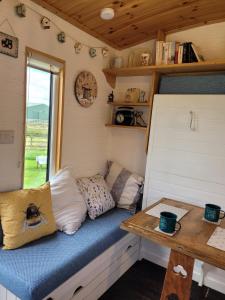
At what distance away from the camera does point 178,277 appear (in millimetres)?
1498

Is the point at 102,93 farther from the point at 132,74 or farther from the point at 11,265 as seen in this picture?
the point at 11,265

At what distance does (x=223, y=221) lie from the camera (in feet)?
5.74

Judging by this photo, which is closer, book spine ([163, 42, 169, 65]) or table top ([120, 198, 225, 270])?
table top ([120, 198, 225, 270])

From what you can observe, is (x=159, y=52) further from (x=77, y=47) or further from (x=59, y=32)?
(x=59, y=32)

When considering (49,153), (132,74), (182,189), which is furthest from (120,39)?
(182,189)

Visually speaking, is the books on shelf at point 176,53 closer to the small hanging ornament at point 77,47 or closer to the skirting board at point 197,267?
the small hanging ornament at point 77,47

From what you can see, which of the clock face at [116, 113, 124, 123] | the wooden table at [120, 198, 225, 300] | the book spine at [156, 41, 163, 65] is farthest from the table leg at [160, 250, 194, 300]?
the book spine at [156, 41, 163, 65]

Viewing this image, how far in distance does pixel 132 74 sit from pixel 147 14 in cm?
69

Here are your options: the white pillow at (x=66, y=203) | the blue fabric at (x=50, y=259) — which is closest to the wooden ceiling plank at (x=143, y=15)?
the white pillow at (x=66, y=203)

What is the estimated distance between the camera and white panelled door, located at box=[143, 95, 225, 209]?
2.10 m

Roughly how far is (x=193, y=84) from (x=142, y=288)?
1.88 metres

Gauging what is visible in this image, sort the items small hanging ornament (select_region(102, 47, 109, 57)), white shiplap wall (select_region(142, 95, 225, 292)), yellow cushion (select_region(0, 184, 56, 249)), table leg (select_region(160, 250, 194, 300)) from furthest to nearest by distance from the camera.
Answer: small hanging ornament (select_region(102, 47, 109, 57)) → white shiplap wall (select_region(142, 95, 225, 292)) → yellow cushion (select_region(0, 184, 56, 249)) → table leg (select_region(160, 250, 194, 300))

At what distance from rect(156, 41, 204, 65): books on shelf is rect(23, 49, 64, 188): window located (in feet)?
3.05

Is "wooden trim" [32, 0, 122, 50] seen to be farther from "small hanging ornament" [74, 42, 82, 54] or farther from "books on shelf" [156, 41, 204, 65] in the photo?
"books on shelf" [156, 41, 204, 65]
